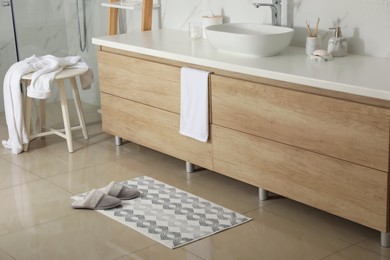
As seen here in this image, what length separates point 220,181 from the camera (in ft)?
12.4

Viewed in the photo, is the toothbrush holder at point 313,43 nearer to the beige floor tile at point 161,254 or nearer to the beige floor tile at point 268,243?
the beige floor tile at point 268,243

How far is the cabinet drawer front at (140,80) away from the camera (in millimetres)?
3799

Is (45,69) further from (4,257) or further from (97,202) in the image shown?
(4,257)

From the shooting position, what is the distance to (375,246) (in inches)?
116

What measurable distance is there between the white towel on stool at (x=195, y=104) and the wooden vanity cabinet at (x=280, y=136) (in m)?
0.04

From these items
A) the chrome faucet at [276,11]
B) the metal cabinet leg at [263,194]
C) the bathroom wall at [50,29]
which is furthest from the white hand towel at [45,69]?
the metal cabinet leg at [263,194]

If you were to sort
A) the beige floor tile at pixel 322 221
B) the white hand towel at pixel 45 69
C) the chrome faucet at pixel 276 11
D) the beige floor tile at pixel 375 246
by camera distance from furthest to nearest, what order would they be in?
the white hand towel at pixel 45 69, the chrome faucet at pixel 276 11, the beige floor tile at pixel 322 221, the beige floor tile at pixel 375 246

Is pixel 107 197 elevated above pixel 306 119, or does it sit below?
below

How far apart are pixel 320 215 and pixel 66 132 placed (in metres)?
1.83

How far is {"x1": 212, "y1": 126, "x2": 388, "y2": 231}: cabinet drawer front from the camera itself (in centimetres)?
287

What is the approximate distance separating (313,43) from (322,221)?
90cm

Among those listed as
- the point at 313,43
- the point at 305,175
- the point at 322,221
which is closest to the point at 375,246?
the point at 322,221

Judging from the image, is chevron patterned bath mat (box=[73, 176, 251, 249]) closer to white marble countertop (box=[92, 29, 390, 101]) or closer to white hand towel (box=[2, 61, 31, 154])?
white marble countertop (box=[92, 29, 390, 101])

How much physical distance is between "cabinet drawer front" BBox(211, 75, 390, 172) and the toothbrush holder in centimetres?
41
